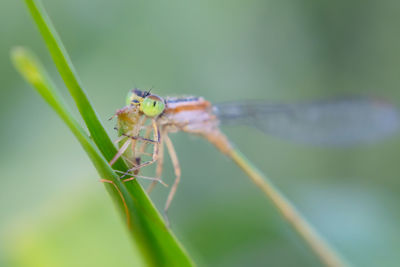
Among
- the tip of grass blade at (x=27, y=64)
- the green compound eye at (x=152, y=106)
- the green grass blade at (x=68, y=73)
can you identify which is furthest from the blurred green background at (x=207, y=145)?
the tip of grass blade at (x=27, y=64)

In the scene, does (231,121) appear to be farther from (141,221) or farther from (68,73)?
(68,73)

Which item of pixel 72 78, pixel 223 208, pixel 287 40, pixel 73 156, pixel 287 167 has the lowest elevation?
pixel 72 78

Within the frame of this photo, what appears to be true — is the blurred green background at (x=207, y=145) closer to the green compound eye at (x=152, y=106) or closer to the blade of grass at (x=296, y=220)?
the blade of grass at (x=296, y=220)

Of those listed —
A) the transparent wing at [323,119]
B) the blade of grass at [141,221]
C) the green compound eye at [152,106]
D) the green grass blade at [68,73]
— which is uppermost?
the transparent wing at [323,119]

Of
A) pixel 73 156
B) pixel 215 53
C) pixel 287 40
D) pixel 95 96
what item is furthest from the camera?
pixel 287 40

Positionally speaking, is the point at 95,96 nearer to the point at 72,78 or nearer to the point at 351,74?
the point at 72,78

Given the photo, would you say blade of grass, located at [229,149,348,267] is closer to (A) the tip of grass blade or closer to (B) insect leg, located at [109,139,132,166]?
(B) insect leg, located at [109,139,132,166]

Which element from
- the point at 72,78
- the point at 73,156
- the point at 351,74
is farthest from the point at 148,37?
the point at 72,78
